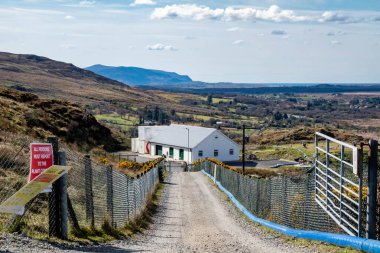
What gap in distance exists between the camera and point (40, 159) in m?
9.41

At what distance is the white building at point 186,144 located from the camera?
241 feet

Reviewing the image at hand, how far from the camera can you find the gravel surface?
8882mm

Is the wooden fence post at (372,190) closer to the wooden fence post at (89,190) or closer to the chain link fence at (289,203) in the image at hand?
the chain link fence at (289,203)

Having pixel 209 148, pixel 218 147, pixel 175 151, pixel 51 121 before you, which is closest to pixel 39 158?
pixel 51 121

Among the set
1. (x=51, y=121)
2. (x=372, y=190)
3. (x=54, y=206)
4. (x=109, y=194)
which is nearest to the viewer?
(x=372, y=190)

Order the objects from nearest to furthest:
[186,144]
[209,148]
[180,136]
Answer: [186,144] < [209,148] < [180,136]

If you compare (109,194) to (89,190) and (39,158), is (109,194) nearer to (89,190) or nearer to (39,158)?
(89,190)

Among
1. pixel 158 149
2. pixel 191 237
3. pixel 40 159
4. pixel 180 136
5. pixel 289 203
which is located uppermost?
pixel 40 159

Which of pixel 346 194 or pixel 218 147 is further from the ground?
pixel 346 194

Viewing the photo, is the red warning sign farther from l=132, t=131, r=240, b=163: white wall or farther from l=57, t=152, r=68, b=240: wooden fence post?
l=132, t=131, r=240, b=163: white wall

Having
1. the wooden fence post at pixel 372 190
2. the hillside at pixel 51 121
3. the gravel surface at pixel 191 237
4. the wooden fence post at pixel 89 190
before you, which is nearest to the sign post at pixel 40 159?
the gravel surface at pixel 191 237

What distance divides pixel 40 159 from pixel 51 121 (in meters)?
40.6

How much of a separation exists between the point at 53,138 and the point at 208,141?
64.6 m

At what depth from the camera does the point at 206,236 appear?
13.2m
